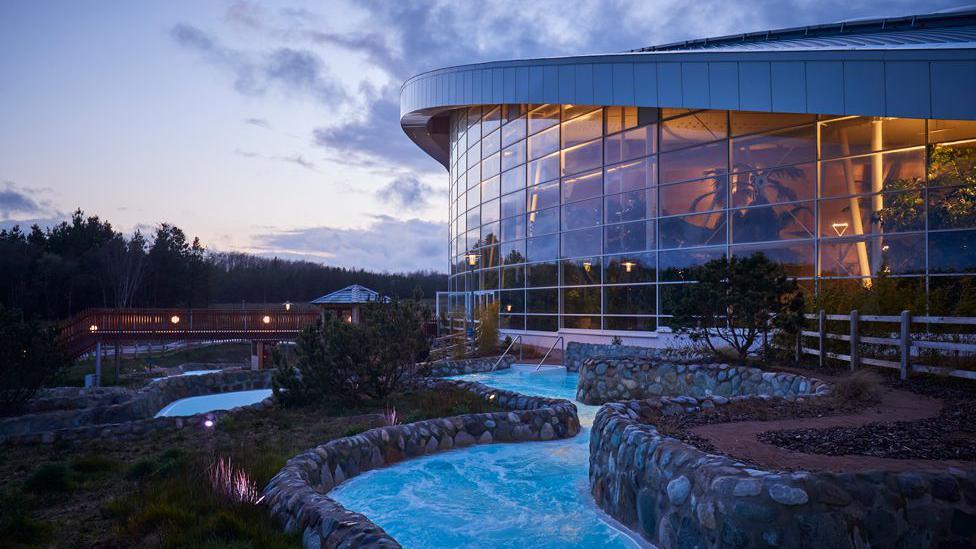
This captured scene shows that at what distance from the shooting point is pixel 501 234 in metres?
27.2

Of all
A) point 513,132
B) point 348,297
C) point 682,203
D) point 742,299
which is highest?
point 513,132

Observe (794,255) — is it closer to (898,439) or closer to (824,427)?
(824,427)

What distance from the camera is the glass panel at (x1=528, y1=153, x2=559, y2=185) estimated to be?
2434 cm

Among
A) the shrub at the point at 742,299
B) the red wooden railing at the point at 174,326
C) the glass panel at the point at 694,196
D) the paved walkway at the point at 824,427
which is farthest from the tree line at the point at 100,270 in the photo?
the paved walkway at the point at 824,427

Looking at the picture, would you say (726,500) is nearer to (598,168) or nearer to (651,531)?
(651,531)

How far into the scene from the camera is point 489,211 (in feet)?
92.4

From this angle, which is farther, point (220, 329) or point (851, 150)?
point (220, 329)

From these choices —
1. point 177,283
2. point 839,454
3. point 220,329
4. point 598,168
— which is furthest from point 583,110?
point 177,283

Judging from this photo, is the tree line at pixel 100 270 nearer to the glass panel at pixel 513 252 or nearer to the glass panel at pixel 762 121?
the glass panel at pixel 513 252

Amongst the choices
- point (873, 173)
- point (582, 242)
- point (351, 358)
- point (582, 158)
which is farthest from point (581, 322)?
point (351, 358)

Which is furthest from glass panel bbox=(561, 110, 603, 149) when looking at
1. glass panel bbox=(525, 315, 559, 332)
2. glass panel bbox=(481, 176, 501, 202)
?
glass panel bbox=(525, 315, 559, 332)

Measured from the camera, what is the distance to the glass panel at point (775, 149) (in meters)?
17.4

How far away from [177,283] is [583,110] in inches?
1583

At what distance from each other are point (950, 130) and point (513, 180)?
14979mm
